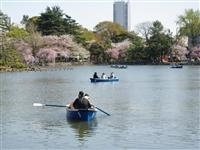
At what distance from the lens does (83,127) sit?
1578cm

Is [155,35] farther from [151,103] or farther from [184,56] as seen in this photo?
[151,103]

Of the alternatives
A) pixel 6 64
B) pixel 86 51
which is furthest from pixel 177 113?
pixel 86 51

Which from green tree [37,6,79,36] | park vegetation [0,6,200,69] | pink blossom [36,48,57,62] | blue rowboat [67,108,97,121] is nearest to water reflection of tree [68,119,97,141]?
blue rowboat [67,108,97,121]

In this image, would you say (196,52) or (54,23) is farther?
(196,52)

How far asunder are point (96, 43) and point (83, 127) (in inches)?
2601

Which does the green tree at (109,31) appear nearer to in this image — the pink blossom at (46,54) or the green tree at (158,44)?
the green tree at (158,44)

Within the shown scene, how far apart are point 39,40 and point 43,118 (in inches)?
2028

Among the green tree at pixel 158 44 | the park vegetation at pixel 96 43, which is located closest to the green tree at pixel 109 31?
the park vegetation at pixel 96 43

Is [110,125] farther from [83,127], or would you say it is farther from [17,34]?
[17,34]

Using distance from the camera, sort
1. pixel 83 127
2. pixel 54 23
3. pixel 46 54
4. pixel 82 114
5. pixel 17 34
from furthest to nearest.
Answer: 1. pixel 54 23
2. pixel 17 34
3. pixel 46 54
4. pixel 82 114
5. pixel 83 127

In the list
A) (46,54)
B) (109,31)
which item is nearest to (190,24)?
(109,31)

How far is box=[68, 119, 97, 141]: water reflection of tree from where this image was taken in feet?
48.1

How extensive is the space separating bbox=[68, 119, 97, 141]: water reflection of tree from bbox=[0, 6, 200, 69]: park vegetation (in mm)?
48170

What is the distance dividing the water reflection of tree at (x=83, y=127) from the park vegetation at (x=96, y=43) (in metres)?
48.2
